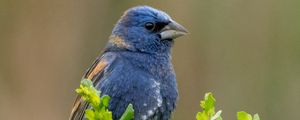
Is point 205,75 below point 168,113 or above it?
below

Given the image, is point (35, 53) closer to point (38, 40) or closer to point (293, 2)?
point (38, 40)

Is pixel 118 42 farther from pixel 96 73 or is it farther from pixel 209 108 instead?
pixel 209 108

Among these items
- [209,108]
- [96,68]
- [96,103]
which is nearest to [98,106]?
[96,103]

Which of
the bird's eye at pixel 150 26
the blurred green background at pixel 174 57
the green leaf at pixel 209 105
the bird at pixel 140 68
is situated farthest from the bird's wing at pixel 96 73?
the blurred green background at pixel 174 57

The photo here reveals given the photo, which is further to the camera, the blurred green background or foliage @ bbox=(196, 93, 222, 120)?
the blurred green background

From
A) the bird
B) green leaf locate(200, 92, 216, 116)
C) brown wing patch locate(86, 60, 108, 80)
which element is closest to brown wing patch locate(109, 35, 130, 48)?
the bird

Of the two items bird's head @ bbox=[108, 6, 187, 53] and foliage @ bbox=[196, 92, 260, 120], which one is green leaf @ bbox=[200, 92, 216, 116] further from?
bird's head @ bbox=[108, 6, 187, 53]

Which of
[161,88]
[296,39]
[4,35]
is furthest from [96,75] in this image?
[296,39]
